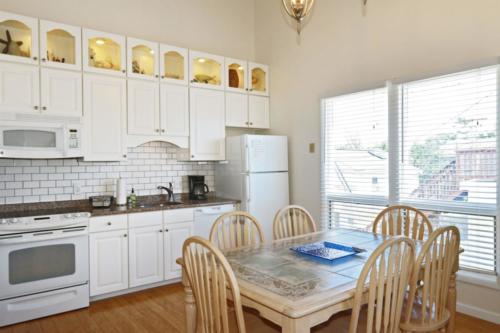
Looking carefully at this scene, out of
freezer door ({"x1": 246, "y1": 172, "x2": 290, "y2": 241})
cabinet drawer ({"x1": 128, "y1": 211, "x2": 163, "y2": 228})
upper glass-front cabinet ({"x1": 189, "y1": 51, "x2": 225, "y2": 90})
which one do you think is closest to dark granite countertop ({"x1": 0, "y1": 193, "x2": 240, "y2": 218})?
cabinet drawer ({"x1": 128, "y1": 211, "x2": 163, "y2": 228})

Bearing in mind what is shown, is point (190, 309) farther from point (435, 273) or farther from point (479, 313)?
point (479, 313)

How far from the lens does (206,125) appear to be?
4.46 m

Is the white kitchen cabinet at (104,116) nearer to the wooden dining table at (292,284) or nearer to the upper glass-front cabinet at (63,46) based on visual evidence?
the upper glass-front cabinet at (63,46)

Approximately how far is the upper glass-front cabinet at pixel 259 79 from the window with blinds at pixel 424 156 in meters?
1.06

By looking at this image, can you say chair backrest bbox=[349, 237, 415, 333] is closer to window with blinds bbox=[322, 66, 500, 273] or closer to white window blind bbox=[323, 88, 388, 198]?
window with blinds bbox=[322, 66, 500, 273]

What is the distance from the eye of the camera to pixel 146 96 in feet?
13.1

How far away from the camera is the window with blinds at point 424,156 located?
296 centimetres

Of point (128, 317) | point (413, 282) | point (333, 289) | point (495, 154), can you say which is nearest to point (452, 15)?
point (495, 154)

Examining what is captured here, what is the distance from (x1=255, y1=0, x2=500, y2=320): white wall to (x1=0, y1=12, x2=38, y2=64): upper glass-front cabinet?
287cm

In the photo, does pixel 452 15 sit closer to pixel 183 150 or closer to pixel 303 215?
pixel 303 215

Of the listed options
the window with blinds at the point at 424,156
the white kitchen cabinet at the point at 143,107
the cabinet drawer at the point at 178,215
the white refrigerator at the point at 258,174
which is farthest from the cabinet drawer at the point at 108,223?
the window with blinds at the point at 424,156

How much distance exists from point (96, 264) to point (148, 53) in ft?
7.68

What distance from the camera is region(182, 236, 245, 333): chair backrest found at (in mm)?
1582

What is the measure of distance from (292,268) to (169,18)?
3788mm
